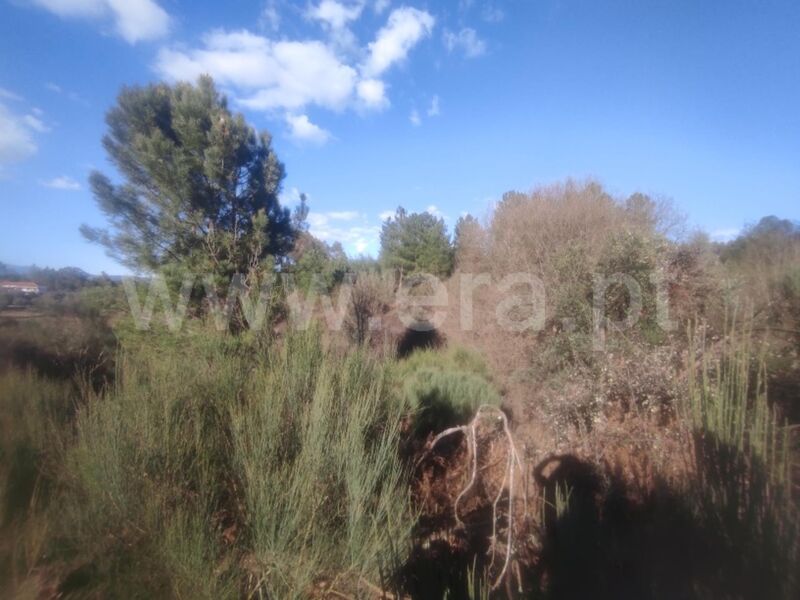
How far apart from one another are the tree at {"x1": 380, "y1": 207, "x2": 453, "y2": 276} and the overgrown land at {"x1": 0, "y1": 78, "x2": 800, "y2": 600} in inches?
424

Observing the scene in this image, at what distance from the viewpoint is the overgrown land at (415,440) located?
7.95 feet

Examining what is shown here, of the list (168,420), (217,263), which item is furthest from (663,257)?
(217,263)

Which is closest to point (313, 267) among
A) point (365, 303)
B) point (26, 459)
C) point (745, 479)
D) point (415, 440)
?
point (365, 303)

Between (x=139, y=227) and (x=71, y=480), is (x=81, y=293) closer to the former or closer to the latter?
(x=139, y=227)

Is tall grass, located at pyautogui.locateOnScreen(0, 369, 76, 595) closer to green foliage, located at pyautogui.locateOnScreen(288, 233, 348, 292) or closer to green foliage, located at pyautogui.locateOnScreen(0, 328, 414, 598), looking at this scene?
green foliage, located at pyautogui.locateOnScreen(0, 328, 414, 598)

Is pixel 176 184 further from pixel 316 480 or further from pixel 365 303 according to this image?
pixel 316 480

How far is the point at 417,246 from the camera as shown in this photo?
23.2 metres

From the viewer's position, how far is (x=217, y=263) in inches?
436

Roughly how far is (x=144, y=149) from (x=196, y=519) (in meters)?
11.7

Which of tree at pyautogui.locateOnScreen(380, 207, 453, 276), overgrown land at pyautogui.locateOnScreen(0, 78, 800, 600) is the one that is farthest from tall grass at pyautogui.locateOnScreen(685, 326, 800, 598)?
tree at pyautogui.locateOnScreen(380, 207, 453, 276)

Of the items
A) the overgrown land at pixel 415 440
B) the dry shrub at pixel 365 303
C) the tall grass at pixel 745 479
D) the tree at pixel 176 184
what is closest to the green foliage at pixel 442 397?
the overgrown land at pixel 415 440

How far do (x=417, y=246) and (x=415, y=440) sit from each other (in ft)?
61.2

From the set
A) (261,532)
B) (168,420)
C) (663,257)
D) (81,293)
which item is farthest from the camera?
(81,293)

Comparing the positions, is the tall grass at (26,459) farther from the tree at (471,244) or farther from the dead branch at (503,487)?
the tree at (471,244)
